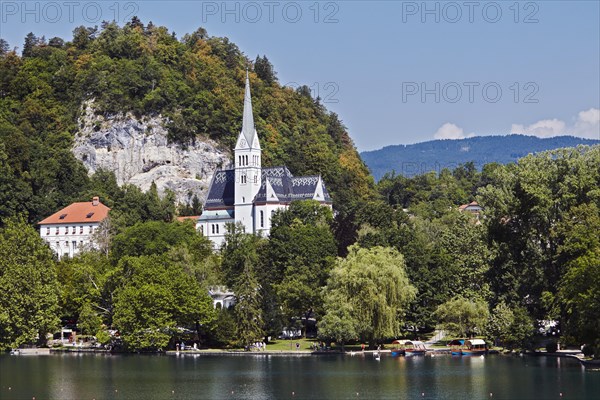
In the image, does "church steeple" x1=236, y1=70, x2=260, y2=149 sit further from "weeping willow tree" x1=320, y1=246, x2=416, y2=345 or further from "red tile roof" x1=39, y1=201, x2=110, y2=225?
"weeping willow tree" x1=320, y1=246, x2=416, y2=345

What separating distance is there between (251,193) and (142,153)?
92.5 ft

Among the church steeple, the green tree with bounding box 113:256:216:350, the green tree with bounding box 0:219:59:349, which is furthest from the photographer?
the church steeple

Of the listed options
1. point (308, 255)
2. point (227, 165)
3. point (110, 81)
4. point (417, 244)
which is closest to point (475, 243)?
point (417, 244)

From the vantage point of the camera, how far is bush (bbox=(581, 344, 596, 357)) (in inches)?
2847

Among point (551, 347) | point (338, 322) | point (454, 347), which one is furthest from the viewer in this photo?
point (454, 347)

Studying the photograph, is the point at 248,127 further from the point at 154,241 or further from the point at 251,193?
the point at 154,241

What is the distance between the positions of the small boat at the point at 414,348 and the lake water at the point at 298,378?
2.36 metres

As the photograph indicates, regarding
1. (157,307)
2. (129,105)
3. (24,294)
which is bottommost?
(157,307)

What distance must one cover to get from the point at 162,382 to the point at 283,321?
1041 inches

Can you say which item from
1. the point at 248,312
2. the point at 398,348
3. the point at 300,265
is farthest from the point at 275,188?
the point at 398,348

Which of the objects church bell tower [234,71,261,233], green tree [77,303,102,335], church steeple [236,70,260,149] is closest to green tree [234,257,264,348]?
green tree [77,303,102,335]

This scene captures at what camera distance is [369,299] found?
85.5m

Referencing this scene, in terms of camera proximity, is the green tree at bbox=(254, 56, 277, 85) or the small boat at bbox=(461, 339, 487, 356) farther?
the green tree at bbox=(254, 56, 277, 85)

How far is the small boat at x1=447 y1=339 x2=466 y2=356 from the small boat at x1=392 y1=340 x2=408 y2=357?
144 inches
